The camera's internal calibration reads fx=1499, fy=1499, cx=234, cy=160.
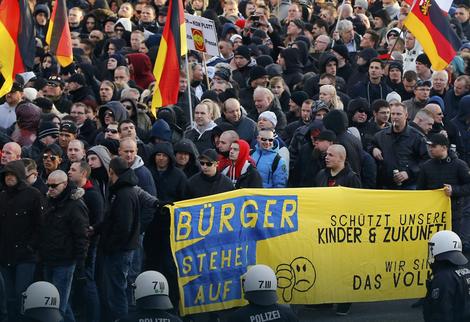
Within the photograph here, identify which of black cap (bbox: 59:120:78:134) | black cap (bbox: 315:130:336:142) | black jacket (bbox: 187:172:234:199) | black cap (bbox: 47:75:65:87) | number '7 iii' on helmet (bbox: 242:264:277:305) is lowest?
number '7 iii' on helmet (bbox: 242:264:277:305)

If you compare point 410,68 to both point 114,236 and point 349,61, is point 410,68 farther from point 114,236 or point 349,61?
point 114,236

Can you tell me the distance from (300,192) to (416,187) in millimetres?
1867

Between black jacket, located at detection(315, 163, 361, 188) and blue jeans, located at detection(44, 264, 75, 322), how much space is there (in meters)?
2.95

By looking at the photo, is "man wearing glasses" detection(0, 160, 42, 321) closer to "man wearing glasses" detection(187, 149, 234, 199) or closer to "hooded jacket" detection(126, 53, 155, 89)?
"man wearing glasses" detection(187, 149, 234, 199)

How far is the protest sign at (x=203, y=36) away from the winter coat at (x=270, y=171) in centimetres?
384

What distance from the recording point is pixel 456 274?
44.0 ft

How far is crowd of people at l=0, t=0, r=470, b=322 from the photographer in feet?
50.4

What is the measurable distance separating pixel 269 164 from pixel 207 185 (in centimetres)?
119

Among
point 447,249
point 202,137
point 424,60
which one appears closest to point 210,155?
point 202,137

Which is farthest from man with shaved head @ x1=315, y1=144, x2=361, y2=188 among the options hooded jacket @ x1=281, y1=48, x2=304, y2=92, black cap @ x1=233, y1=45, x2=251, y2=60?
hooded jacket @ x1=281, y1=48, x2=304, y2=92

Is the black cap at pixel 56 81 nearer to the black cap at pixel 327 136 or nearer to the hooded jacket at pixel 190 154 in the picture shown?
the hooded jacket at pixel 190 154

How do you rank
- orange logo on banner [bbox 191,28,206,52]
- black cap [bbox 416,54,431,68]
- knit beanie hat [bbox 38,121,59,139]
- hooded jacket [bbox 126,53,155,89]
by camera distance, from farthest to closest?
hooded jacket [bbox 126,53,155,89], black cap [bbox 416,54,431,68], orange logo on banner [bbox 191,28,206,52], knit beanie hat [bbox 38,121,59,139]

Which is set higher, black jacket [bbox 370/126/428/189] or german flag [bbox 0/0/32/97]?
german flag [bbox 0/0/32/97]

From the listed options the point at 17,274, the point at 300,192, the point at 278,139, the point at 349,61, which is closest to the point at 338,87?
the point at 349,61
